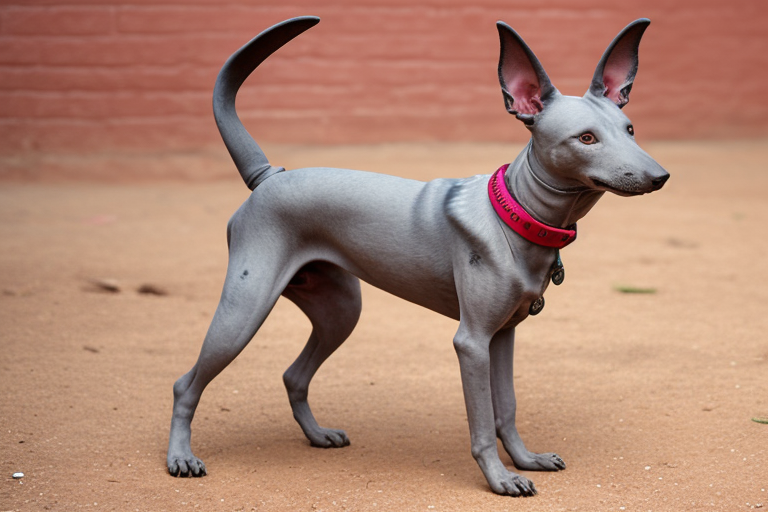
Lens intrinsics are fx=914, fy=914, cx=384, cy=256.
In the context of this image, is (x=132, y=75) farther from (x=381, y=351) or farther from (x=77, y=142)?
(x=381, y=351)

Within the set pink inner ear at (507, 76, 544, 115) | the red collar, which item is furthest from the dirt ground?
pink inner ear at (507, 76, 544, 115)

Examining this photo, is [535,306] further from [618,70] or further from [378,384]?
[378,384]

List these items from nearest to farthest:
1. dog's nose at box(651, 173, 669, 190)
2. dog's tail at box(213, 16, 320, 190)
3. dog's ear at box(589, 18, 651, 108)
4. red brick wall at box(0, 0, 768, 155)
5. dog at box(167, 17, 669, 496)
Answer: dog's nose at box(651, 173, 669, 190) < dog at box(167, 17, 669, 496) < dog's ear at box(589, 18, 651, 108) < dog's tail at box(213, 16, 320, 190) < red brick wall at box(0, 0, 768, 155)

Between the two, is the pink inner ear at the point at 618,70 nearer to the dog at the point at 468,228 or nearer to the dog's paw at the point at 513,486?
the dog at the point at 468,228

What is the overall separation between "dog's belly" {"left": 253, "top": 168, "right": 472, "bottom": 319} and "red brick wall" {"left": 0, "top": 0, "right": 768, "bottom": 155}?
6.92m

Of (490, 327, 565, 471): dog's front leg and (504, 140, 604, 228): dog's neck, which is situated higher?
(504, 140, 604, 228): dog's neck

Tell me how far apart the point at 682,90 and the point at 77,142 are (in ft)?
23.7

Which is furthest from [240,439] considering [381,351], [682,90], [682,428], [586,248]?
[682,90]

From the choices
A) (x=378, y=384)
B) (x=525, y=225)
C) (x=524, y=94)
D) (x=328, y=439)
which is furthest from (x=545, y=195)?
(x=378, y=384)

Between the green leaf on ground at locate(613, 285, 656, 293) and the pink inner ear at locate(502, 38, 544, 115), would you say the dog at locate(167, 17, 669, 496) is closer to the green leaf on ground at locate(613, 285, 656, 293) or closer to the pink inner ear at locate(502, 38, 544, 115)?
the pink inner ear at locate(502, 38, 544, 115)

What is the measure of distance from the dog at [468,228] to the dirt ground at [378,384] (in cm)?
30

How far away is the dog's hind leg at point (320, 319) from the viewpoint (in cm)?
404

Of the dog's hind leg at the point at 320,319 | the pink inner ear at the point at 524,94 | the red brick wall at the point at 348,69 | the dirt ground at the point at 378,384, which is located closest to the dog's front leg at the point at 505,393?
the dirt ground at the point at 378,384

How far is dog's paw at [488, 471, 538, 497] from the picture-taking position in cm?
343
